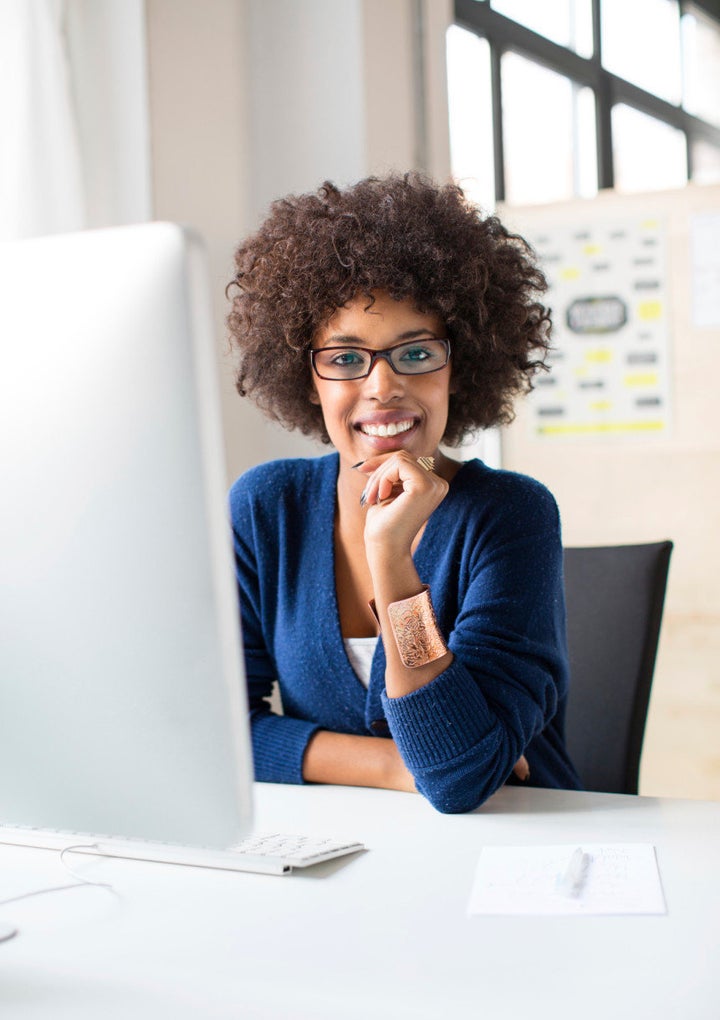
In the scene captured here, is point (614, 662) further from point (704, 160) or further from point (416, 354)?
point (704, 160)

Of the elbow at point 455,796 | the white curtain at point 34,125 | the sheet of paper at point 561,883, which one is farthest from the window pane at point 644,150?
the sheet of paper at point 561,883

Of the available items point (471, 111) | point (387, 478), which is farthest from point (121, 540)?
point (471, 111)

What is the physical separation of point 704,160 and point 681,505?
1.40m

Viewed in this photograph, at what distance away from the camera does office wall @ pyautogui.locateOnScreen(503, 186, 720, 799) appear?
9.25 ft

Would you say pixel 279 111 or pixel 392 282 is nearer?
pixel 392 282

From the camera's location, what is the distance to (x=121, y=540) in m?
0.71

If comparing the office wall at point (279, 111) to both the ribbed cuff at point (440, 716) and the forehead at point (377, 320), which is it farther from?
the ribbed cuff at point (440, 716)

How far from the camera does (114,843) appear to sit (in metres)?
1.06

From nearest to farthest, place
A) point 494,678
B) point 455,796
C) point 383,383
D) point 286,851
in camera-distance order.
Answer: point 286,851 < point 455,796 < point 494,678 < point 383,383

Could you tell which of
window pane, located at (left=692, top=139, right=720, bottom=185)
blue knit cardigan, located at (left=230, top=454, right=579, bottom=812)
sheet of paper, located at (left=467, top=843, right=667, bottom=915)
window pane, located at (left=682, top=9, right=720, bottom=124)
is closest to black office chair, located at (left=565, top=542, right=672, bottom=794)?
blue knit cardigan, located at (left=230, top=454, right=579, bottom=812)

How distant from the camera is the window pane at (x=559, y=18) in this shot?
3.27 meters

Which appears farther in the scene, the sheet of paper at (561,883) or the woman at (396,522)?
the woman at (396,522)

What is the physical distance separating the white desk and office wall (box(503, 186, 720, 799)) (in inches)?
71.4

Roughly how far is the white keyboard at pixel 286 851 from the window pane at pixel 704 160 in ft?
10.2
